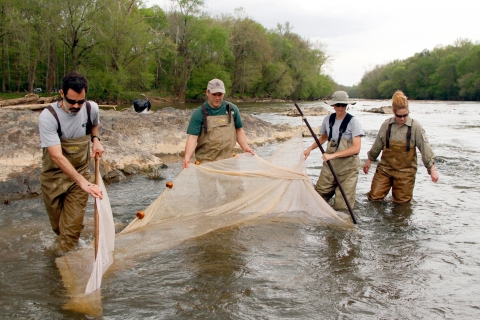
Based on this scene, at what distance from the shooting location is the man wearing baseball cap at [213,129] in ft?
15.7

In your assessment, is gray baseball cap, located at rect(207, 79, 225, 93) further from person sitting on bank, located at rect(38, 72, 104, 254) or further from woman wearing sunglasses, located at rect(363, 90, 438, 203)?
woman wearing sunglasses, located at rect(363, 90, 438, 203)

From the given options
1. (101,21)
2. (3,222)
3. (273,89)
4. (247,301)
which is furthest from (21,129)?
(273,89)

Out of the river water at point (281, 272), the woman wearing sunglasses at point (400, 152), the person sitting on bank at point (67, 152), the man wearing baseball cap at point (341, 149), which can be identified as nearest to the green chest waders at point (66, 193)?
the person sitting on bank at point (67, 152)

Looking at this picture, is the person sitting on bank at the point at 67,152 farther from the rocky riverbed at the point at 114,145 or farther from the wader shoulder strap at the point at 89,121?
the rocky riverbed at the point at 114,145

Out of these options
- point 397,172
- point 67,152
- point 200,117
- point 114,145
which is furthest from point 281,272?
point 114,145

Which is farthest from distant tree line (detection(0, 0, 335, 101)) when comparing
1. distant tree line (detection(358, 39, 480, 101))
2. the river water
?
distant tree line (detection(358, 39, 480, 101))

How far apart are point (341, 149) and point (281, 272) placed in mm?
2175

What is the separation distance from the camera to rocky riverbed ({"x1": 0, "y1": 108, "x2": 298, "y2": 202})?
6617mm

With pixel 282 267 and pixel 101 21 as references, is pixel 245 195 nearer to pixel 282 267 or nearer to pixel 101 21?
pixel 282 267

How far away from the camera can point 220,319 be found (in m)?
3.08

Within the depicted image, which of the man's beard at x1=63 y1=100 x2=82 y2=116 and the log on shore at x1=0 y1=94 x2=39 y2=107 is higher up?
the man's beard at x1=63 y1=100 x2=82 y2=116

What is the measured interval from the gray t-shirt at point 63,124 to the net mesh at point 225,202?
116 centimetres

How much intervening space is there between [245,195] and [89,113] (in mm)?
2086

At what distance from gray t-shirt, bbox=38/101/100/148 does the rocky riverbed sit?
9.96ft
